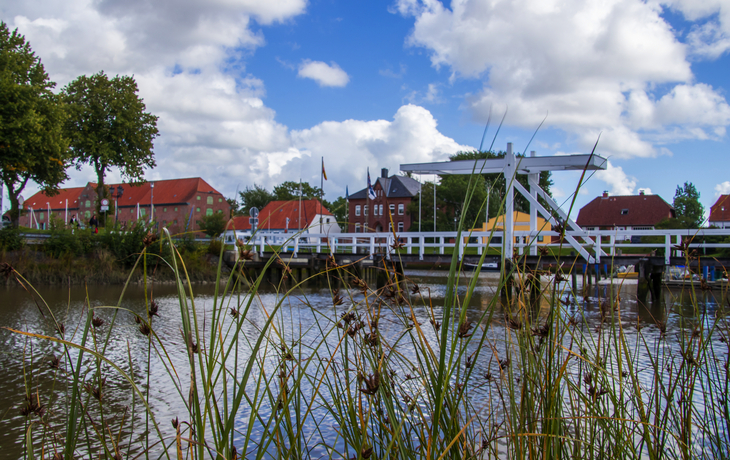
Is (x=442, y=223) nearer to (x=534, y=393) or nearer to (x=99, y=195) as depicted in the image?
(x=99, y=195)

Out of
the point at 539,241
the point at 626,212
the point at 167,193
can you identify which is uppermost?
the point at 167,193

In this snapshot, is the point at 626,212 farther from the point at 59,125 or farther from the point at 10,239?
the point at 10,239

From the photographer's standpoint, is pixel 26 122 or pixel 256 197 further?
pixel 256 197

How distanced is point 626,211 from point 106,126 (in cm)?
5556

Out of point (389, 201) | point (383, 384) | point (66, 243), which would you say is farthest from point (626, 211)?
point (383, 384)

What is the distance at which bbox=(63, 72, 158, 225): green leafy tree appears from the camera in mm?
32562

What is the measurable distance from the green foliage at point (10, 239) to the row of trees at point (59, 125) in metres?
4.69

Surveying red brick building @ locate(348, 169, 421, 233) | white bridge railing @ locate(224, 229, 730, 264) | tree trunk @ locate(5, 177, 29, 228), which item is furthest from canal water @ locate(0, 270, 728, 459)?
red brick building @ locate(348, 169, 421, 233)

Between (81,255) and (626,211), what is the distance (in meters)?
60.4

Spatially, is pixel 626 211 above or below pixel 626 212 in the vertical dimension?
above

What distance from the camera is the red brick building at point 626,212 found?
6256 centimetres

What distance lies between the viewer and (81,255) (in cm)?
1903

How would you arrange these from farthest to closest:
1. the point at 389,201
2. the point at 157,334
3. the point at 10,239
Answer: the point at 389,201 < the point at 10,239 < the point at 157,334

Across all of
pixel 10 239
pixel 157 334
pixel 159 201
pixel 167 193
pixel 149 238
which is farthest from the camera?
pixel 167 193
